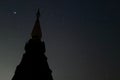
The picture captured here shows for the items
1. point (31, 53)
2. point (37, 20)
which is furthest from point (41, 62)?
point (37, 20)

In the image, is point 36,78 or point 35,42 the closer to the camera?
point 36,78

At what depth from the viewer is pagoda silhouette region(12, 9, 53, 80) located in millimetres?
65875

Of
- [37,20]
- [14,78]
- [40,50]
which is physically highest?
[37,20]

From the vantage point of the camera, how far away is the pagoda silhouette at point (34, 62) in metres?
65.9

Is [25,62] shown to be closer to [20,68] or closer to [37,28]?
[20,68]

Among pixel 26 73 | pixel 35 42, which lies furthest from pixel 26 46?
pixel 26 73

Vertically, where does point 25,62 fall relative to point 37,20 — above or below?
below

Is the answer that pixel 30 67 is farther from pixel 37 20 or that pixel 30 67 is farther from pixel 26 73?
pixel 37 20

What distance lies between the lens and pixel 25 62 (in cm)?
6812

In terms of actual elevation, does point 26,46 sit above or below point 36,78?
above

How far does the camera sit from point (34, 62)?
6762 cm

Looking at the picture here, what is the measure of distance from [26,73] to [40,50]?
5.91 m

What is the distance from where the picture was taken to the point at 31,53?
226 ft

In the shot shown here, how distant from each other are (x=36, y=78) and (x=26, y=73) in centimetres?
222
